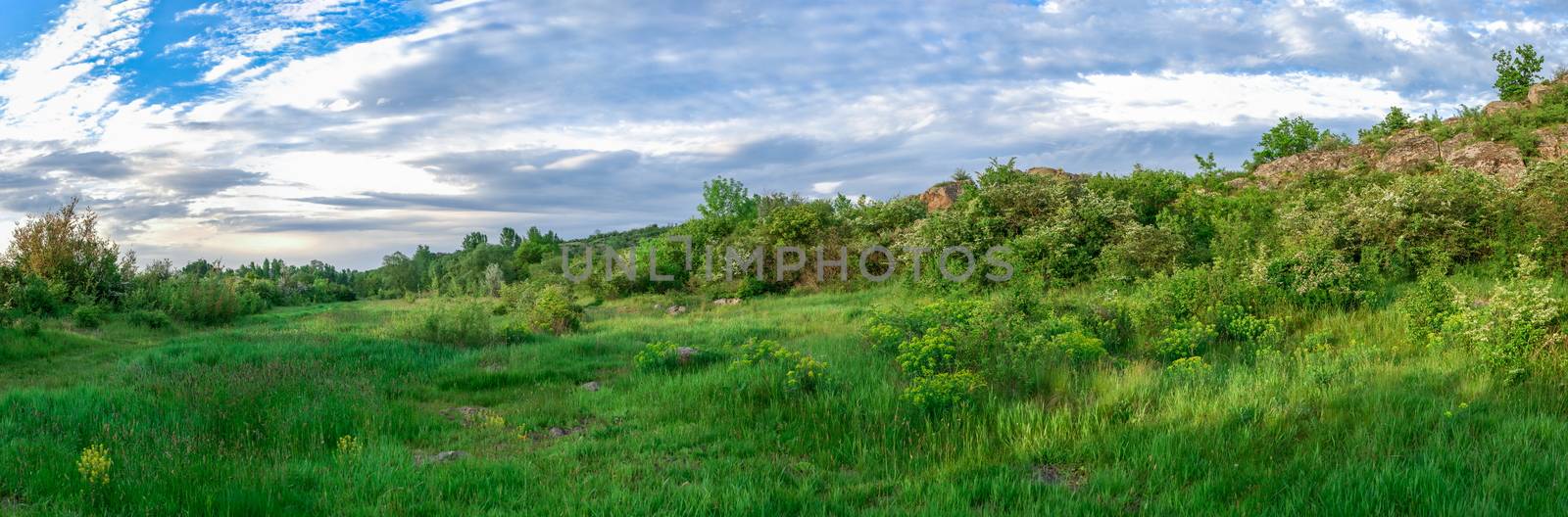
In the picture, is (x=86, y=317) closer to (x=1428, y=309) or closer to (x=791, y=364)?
(x=791, y=364)

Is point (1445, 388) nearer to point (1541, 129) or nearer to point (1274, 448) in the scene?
point (1274, 448)

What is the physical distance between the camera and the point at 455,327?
14.0 metres

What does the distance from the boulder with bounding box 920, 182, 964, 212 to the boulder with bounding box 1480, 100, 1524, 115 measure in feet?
58.8

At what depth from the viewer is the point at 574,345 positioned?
12.8 m

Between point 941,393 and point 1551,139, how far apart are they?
25.8 m

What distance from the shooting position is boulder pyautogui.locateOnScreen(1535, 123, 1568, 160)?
21562mm

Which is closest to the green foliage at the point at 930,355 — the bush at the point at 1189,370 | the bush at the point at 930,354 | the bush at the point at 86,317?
the bush at the point at 930,354

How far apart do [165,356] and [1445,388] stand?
621 inches

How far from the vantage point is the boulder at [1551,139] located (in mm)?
21562

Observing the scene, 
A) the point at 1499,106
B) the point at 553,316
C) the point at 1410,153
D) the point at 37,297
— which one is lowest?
the point at 553,316

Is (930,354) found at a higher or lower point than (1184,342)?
higher

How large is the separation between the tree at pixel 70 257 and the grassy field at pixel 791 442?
1346 cm

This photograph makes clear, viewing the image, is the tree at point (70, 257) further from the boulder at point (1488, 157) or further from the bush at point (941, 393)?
the boulder at point (1488, 157)

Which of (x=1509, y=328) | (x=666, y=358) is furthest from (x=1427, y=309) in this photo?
(x=666, y=358)
